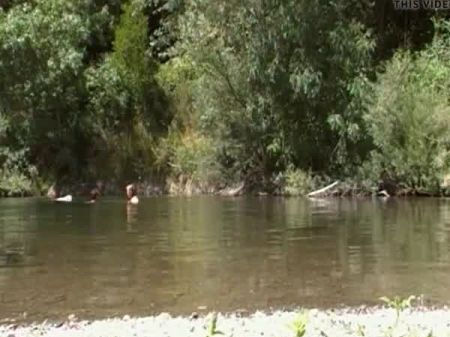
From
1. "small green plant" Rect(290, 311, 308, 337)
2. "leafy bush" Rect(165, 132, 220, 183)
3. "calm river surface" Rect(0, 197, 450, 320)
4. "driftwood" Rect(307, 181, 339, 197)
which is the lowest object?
"calm river surface" Rect(0, 197, 450, 320)

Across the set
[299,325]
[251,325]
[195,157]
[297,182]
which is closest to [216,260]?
[251,325]

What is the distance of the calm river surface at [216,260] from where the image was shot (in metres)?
10.7

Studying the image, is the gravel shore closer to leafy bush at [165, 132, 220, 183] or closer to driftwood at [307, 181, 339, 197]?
driftwood at [307, 181, 339, 197]

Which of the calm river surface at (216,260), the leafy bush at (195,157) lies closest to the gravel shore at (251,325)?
the calm river surface at (216,260)

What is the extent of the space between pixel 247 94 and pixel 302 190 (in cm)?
426

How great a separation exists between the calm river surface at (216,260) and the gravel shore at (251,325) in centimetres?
72

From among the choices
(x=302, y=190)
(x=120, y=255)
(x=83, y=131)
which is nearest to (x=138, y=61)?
(x=83, y=131)

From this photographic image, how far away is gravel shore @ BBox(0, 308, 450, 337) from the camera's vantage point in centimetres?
801

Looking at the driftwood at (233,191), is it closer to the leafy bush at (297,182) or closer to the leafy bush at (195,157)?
the leafy bush at (195,157)

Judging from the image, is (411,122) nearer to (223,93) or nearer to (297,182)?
(297,182)

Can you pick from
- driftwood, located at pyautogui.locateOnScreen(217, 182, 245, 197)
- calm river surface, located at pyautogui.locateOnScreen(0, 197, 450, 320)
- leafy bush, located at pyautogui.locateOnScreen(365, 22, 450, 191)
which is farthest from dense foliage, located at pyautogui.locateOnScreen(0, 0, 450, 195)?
calm river surface, located at pyautogui.locateOnScreen(0, 197, 450, 320)

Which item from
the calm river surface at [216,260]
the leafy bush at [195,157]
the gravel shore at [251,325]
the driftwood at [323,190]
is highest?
the leafy bush at [195,157]

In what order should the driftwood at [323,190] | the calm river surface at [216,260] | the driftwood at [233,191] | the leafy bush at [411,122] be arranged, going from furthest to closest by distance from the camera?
the driftwood at [233,191], the driftwood at [323,190], the leafy bush at [411,122], the calm river surface at [216,260]

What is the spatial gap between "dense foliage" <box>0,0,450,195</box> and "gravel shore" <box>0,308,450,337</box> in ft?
65.1
